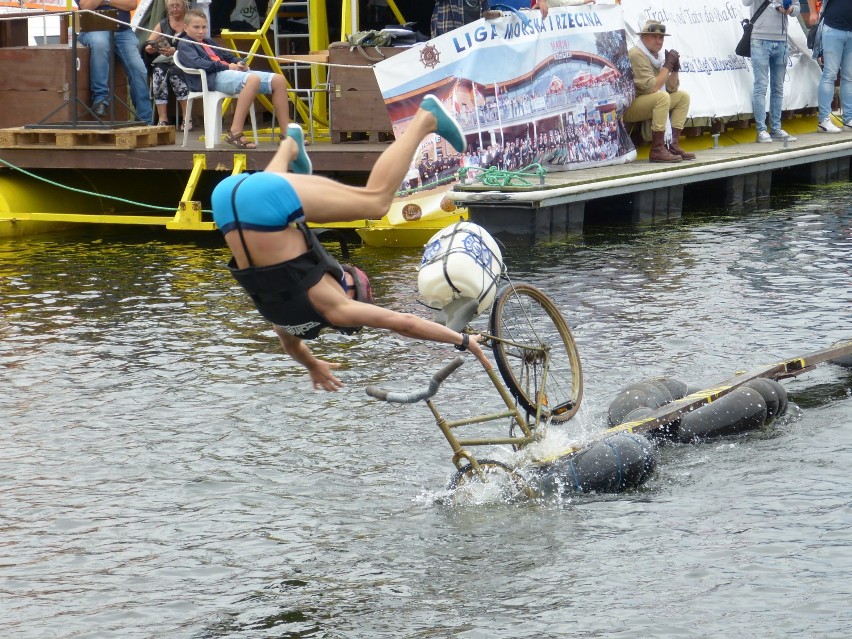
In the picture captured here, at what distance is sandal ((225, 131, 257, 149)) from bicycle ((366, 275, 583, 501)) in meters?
6.92

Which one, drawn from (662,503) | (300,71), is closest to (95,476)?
(662,503)

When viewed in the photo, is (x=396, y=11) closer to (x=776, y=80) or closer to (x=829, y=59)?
(x=776, y=80)

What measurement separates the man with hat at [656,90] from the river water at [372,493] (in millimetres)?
4234

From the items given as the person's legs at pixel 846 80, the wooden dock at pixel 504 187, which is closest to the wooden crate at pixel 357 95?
the wooden dock at pixel 504 187

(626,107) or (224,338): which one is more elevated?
(626,107)

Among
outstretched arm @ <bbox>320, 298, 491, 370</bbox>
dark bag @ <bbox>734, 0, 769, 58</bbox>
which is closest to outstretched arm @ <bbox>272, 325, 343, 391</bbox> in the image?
outstretched arm @ <bbox>320, 298, 491, 370</bbox>

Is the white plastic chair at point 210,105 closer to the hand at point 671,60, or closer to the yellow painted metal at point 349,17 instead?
the yellow painted metal at point 349,17

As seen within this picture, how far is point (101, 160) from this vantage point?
49.6 ft

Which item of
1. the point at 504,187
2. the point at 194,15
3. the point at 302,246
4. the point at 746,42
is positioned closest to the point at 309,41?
the point at 194,15

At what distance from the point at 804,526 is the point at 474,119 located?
8542 mm

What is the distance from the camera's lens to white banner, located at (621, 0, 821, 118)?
55.7 ft

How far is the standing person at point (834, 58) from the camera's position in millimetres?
18781

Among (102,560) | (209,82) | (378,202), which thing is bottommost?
(102,560)

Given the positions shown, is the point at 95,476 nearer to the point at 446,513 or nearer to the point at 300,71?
the point at 446,513
